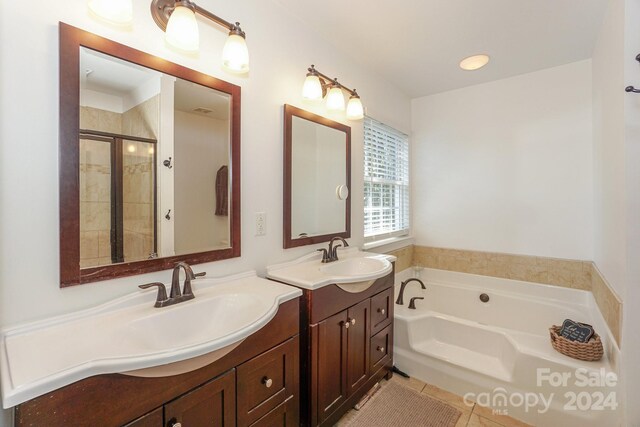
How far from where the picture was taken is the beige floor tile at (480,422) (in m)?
1.63

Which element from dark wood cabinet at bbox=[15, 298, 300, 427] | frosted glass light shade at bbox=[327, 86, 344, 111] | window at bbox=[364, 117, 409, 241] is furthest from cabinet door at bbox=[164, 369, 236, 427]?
window at bbox=[364, 117, 409, 241]

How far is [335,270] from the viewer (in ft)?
A: 5.85

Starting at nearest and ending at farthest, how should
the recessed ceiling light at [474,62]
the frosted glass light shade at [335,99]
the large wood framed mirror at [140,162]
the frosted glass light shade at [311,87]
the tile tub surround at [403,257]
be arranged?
the large wood framed mirror at [140,162]
the frosted glass light shade at [311,87]
the frosted glass light shade at [335,99]
the recessed ceiling light at [474,62]
the tile tub surround at [403,257]

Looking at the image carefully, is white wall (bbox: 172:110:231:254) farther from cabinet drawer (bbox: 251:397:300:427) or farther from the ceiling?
the ceiling

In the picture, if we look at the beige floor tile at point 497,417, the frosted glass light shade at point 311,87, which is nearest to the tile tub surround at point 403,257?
the beige floor tile at point 497,417

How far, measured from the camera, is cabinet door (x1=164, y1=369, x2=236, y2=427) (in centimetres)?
83

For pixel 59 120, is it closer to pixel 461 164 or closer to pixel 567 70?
pixel 461 164

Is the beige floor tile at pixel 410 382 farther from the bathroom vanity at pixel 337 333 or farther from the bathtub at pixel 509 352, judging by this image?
the bathroom vanity at pixel 337 333

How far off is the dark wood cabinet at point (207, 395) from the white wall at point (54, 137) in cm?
40

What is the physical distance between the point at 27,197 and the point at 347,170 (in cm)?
177

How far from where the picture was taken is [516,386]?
172 cm

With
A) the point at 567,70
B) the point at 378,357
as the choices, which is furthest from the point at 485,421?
the point at 567,70

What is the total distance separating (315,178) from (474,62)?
170 cm

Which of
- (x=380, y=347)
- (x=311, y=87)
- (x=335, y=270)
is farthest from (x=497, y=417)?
(x=311, y=87)
